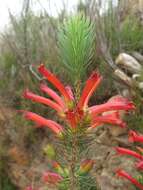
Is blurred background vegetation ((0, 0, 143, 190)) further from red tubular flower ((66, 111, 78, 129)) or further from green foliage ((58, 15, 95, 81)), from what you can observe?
green foliage ((58, 15, 95, 81))

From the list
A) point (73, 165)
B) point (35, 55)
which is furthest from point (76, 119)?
point (35, 55)

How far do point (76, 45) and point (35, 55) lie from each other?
544 cm

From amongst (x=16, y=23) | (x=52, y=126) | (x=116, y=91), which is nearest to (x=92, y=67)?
(x=116, y=91)

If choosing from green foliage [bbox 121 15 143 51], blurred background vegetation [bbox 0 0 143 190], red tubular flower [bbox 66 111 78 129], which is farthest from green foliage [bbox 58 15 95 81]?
green foliage [bbox 121 15 143 51]

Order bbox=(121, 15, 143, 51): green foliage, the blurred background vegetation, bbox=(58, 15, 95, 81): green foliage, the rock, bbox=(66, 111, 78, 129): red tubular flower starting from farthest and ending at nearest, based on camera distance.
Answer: bbox=(121, 15, 143, 51): green foliage, the blurred background vegetation, the rock, bbox=(66, 111, 78, 129): red tubular flower, bbox=(58, 15, 95, 81): green foliage

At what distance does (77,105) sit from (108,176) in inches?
150

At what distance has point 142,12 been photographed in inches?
288

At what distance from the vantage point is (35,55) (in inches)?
265

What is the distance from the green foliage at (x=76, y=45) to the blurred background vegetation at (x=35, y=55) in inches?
178

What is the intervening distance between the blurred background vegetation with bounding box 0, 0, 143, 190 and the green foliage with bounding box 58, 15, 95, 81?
452cm

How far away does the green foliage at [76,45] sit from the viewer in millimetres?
1347

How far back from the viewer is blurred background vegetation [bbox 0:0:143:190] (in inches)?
244

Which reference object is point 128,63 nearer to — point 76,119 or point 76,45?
point 76,119

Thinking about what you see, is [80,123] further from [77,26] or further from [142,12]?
[142,12]
